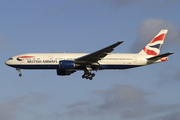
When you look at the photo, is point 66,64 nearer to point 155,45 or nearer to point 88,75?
point 88,75

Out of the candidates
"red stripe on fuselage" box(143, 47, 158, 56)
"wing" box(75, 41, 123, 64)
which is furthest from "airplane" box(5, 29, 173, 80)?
"red stripe on fuselage" box(143, 47, 158, 56)

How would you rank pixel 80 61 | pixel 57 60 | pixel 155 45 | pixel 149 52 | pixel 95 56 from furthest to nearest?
pixel 155 45 → pixel 149 52 → pixel 57 60 → pixel 80 61 → pixel 95 56

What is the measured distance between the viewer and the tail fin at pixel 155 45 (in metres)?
62.4

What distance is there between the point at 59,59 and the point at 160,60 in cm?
1546

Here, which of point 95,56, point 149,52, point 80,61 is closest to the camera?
point 95,56

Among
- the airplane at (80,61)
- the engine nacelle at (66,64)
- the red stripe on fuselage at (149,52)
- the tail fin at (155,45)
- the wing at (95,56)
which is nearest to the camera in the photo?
the wing at (95,56)

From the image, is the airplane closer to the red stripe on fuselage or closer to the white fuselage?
the white fuselage

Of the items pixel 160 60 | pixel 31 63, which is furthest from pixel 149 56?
pixel 31 63

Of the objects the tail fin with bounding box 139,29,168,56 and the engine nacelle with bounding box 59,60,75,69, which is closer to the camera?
the engine nacelle with bounding box 59,60,75,69

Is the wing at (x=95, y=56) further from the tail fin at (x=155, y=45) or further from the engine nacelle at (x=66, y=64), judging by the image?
the tail fin at (x=155, y=45)

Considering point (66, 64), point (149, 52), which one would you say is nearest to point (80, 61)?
point (66, 64)

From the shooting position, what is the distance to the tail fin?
205 ft

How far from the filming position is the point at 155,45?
63469mm

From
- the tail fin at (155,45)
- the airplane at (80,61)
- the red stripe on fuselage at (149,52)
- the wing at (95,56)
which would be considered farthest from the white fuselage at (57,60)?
the tail fin at (155,45)
